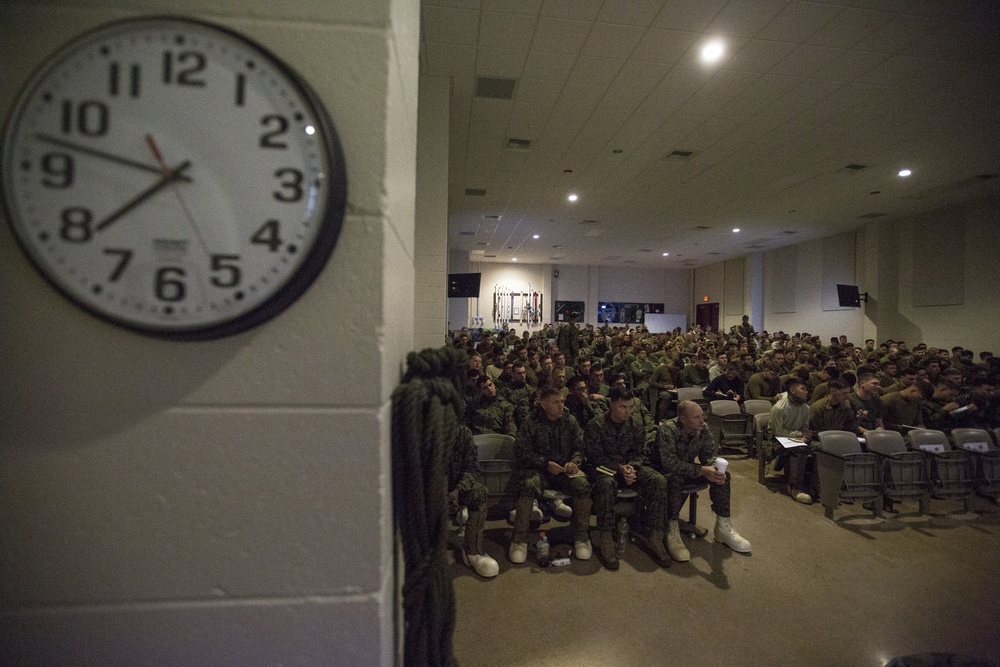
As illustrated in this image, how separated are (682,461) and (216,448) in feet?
11.6

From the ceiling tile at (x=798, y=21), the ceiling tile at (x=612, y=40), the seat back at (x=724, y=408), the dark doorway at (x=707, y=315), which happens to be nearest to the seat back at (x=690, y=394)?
Answer: the seat back at (x=724, y=408)

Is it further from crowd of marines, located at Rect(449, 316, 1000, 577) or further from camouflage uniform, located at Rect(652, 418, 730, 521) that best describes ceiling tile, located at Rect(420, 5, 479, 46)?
camouflage uniform, located at Rect(652, 418, 730, 521)

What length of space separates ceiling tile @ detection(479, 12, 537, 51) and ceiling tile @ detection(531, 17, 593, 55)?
0.28 ft

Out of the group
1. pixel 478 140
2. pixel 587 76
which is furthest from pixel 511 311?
pixel 587 76

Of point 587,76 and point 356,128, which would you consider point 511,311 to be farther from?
point 356,128

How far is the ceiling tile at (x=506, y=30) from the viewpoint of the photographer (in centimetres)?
388

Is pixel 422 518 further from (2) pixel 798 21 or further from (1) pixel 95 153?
(2) pixel 798 21

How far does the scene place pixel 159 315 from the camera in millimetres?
874

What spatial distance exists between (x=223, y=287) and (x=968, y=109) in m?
8.58

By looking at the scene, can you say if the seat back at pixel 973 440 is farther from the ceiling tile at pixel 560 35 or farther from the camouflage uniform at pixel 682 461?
the ceiling tile at pixel 560 35

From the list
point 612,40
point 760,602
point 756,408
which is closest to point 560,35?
point 612,40

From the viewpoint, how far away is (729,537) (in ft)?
11.4

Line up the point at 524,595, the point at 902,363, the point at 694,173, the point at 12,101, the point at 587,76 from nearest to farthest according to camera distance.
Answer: the point at 12,101 → the point at 524,595 → the point at 587,76 → the point at 902,363 → the point at 694,173

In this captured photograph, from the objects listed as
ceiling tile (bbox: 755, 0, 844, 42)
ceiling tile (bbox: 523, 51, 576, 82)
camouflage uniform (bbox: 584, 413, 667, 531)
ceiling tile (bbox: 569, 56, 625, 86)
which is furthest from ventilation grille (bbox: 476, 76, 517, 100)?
camouflage uniform (bbox: 584, 413, 667, 531)
